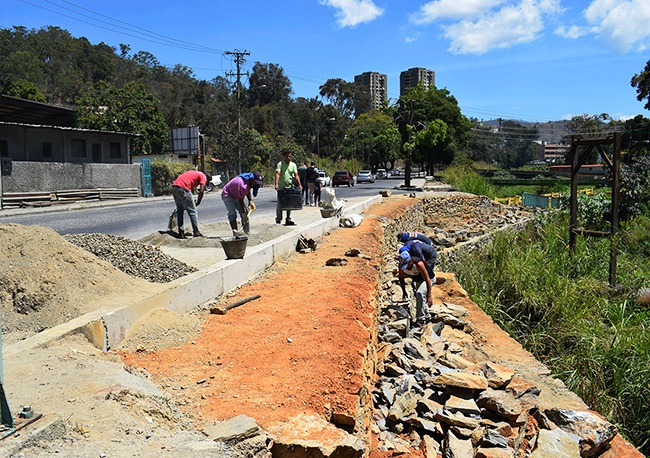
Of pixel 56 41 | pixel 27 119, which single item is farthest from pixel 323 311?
pixel 56 41

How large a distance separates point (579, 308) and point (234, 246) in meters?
6.30

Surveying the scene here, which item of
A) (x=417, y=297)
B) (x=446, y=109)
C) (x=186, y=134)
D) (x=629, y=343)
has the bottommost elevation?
(x=629, y=343)

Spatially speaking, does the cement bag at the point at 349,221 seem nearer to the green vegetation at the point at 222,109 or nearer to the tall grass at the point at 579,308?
the tall grass at the point at 579,308

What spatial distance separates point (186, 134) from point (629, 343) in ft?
112

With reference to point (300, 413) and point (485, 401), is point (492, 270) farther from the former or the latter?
point (300, 413)

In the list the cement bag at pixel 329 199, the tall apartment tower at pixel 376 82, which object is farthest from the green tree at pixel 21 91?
the tall apartment tower at pixel 376 82

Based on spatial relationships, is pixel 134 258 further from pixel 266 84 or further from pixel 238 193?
pixel 266 84

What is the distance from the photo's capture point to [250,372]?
4633 millimetres

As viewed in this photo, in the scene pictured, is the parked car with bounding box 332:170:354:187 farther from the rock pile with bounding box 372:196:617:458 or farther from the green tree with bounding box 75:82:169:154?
the rock pile with bounding box 372:196:617:458

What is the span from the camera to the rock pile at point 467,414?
4844mm

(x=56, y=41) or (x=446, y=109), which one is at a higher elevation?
(x=56, y=41)

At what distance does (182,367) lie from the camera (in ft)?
15.2

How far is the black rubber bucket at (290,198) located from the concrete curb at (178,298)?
2424mm

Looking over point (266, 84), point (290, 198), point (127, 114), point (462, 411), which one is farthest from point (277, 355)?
point (266, 84)
